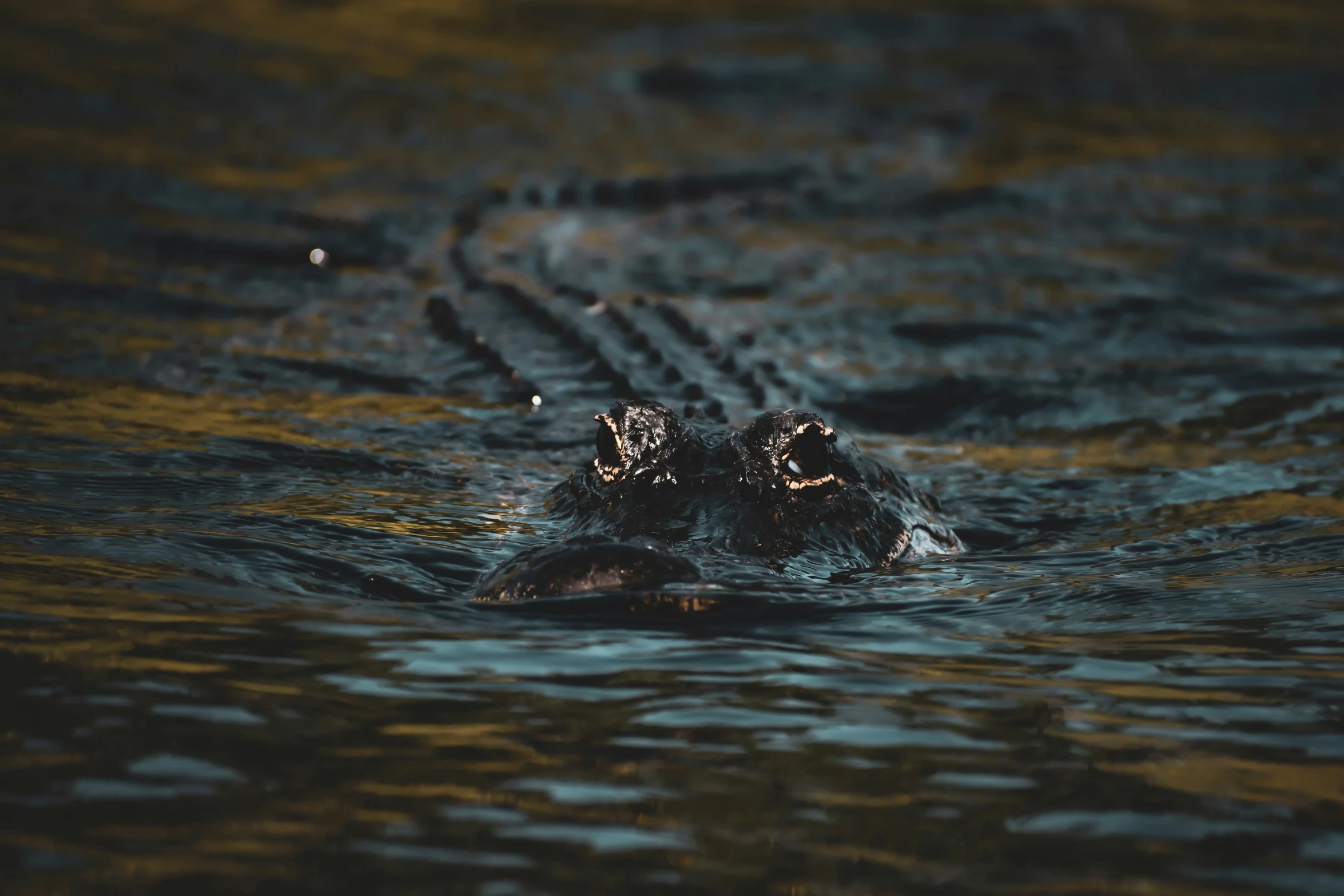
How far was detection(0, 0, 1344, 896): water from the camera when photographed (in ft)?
8.01

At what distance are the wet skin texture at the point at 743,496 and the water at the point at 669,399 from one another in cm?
21

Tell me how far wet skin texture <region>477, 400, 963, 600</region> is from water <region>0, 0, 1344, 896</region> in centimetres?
21

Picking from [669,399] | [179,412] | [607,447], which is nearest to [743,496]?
[607,447]

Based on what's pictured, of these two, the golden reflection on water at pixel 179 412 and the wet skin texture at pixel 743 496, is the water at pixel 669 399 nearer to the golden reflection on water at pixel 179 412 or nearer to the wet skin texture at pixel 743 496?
the golden reflection on water at pixel 179 412

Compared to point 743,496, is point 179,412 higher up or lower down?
higher up

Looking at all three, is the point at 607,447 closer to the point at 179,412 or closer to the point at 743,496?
the point at 743,496

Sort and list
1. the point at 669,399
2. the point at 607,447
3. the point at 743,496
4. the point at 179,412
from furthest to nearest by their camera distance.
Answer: the point at 669,399
the point at 179,412
the point at 607,447
the point at 743,496

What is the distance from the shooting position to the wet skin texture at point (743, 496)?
4215 millimetres

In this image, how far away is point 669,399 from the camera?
6.70 m

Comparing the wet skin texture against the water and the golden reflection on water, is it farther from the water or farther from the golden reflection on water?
the golden reflection on water

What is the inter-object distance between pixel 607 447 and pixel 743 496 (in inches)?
18.8

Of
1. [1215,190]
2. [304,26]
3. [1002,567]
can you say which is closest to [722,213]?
[1215,190]

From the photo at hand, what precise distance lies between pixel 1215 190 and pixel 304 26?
382 inches

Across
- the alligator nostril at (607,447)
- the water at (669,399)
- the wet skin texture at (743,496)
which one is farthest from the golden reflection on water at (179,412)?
the wet skin texture at (743,496)
